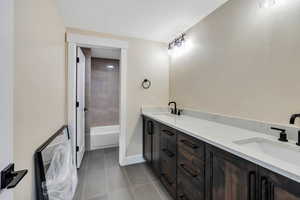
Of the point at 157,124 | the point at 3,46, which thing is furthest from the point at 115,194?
the point at 3,46

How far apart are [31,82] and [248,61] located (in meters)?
1.96

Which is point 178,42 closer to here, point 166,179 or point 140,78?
point 140,78

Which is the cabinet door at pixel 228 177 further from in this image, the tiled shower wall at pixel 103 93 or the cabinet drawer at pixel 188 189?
the tiled shower wall at pixel 103 93

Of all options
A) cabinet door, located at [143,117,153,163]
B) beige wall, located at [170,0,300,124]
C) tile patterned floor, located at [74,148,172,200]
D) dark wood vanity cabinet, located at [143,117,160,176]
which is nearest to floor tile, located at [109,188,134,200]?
tile patterned floor, located at [74,148,172,200]

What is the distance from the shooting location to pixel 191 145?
49.7 inches

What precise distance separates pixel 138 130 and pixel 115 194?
108 cm

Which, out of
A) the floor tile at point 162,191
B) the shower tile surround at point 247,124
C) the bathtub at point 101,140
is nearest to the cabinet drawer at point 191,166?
the floor tile at point 162,191

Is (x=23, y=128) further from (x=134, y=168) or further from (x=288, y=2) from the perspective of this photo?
(x=288, y=2)

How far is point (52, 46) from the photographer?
155 centimetres

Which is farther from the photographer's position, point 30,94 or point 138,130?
point 138,130

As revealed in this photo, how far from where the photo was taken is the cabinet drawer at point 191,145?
1.14 metres

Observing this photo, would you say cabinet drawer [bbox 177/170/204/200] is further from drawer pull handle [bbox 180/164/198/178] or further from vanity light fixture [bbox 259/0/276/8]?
vanity light fixture [bbox 259/0/276/8]

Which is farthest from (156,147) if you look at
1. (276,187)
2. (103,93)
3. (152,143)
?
(103,93)

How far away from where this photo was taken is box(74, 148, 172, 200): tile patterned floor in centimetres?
170
